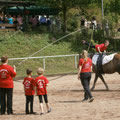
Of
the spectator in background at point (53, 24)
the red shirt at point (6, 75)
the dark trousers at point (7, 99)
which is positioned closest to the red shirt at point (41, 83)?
the red shirt at point (6, 75)

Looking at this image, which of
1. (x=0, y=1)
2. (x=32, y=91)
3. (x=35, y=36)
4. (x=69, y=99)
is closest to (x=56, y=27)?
(x=35, y=36)

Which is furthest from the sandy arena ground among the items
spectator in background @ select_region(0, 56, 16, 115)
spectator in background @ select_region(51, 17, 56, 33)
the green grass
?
spectator in background @ select_region(51, 17, 56, 33)

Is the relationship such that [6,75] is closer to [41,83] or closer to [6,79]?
[6,79]

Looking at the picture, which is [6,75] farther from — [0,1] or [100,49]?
[0,1]

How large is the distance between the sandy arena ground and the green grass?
7.47 m

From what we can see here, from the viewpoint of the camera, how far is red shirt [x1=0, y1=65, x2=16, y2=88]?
12492mm

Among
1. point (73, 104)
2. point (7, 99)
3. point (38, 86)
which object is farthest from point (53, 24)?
point (38, 86)

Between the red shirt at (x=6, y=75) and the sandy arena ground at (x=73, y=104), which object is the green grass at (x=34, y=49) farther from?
the red shirt at (x=6, y=75)

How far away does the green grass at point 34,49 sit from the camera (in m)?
28.9

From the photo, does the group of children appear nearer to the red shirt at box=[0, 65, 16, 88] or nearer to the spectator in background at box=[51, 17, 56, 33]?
the red shirt at box=[0, 65, 16, 88]

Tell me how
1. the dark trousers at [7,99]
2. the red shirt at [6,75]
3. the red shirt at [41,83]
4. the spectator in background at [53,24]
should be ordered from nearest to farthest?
1. the red shirt at [41,83]
2. the red shirt at [6,75]
3. the dark trousers at [7,99]
4. the spectator in background at [53,24]

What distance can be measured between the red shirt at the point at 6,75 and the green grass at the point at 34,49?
15.2 metres

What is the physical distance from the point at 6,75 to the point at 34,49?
20472 mm

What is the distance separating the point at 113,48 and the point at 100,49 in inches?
673
